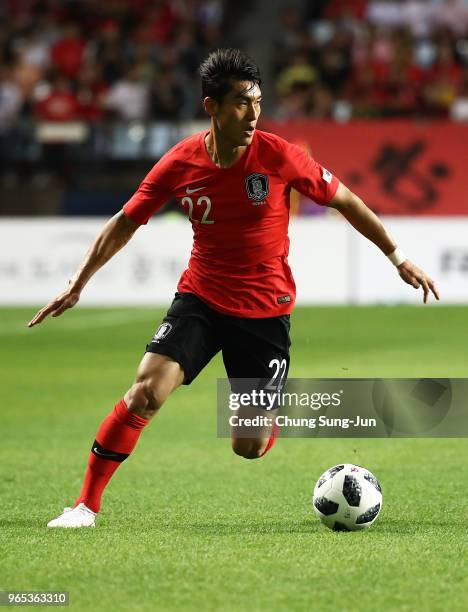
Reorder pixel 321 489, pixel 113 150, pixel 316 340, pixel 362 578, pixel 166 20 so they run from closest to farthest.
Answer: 1. pixel 362 578
2. pixel 321 489
3. pixel 316 340
4. pixel 113 150
5. pixel 166 20

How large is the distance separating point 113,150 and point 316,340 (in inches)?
287

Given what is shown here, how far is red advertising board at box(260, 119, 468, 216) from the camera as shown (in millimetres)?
18391

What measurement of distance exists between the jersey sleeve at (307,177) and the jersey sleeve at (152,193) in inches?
20.5

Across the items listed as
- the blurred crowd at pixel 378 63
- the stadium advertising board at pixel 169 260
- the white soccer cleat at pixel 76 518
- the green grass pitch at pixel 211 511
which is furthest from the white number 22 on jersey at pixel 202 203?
the blurred crowd at pixel 378 63

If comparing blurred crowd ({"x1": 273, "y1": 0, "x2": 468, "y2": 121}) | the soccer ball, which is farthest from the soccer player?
blurred crowd ({"x1": 273, "y1": 0, "x2": 468, "y2": 121})

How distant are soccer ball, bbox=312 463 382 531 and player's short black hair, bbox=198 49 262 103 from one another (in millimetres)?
1748

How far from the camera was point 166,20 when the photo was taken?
72.1 feet

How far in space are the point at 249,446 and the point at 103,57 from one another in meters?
15.8

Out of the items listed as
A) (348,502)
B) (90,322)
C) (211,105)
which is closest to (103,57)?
(90,322)

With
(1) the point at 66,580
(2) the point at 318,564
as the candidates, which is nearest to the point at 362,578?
(2) the point at 318,564

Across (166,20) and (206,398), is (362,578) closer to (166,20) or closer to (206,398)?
(206,398)

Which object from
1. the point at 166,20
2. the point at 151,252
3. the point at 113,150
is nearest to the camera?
the point at 151,252

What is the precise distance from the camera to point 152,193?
18.3 feet

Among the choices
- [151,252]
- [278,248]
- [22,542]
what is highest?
[278,248]
